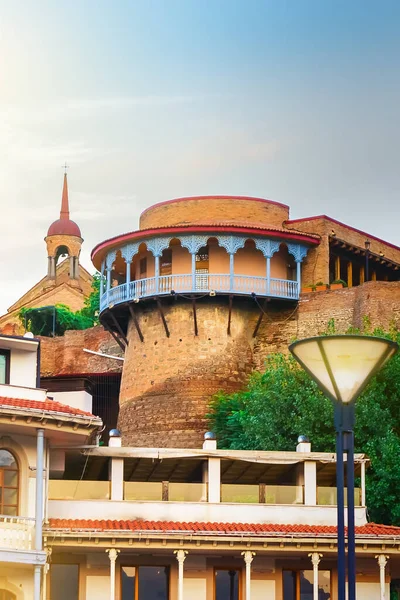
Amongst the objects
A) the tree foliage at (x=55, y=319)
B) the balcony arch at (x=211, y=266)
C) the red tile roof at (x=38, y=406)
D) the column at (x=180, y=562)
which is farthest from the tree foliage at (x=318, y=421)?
the tree foliage at (x=55, y=319)

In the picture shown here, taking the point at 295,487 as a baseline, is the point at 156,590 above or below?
below

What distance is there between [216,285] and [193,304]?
44.4 inches

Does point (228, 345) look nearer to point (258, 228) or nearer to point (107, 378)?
point (258, 228)

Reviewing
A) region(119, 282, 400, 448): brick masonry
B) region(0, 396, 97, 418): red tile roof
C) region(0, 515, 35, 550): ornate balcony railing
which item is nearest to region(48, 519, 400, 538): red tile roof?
region(0, 515, 35, 550): ornate balcony railing

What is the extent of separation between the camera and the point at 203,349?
55250 millimetres

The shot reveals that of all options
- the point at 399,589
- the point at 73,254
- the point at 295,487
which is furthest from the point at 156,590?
the point at 73,254

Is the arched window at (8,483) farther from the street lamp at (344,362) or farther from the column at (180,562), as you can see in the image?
the street lamp at (344,362)

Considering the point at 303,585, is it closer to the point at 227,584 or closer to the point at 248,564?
the point at 227,584

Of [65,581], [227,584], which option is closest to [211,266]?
[227,584]

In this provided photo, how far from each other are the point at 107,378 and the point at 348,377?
4829 cm

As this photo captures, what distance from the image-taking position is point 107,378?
62.6 m

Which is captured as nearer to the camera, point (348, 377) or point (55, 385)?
point (348, 377)

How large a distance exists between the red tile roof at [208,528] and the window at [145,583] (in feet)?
3.25

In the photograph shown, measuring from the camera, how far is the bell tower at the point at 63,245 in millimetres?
101250
